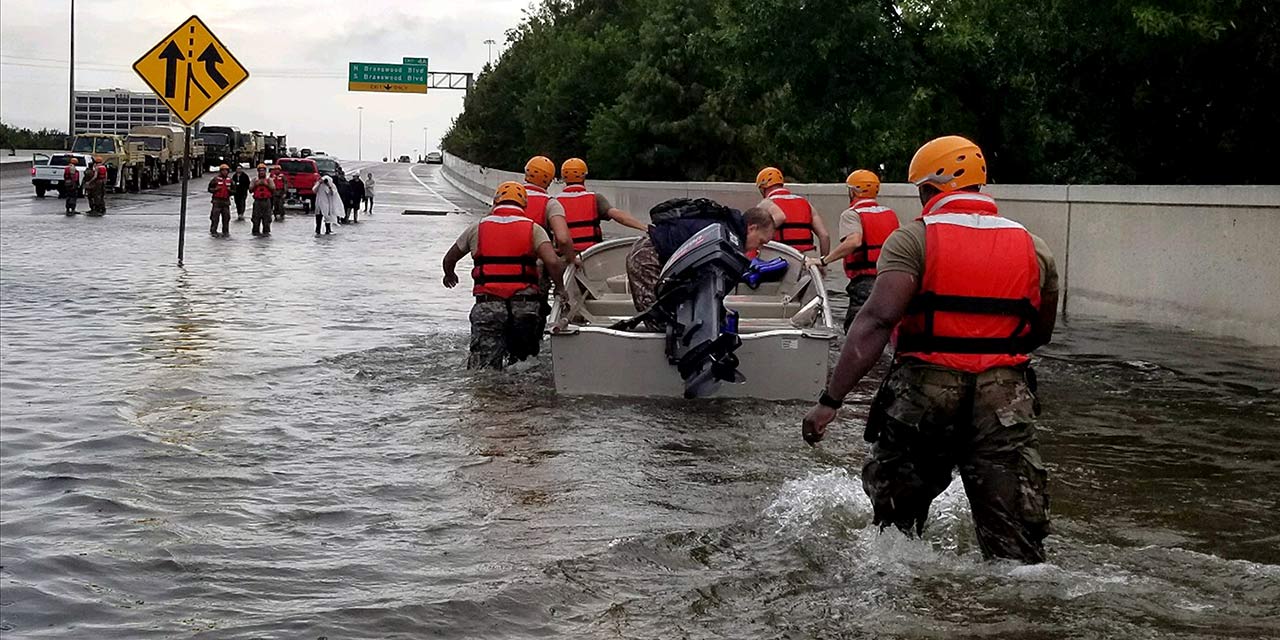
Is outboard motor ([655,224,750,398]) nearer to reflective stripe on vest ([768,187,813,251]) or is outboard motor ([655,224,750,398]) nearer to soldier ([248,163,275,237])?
reflective stripe on vest ([768,187,813,251])

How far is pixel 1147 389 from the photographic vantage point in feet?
42.0

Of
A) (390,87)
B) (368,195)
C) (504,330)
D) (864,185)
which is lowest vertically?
(504,330)

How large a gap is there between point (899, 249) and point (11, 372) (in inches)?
329

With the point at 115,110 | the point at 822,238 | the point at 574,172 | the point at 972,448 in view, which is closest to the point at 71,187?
the point at 574,172

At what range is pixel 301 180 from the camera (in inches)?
2008

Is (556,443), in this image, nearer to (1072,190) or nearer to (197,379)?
(197,379)

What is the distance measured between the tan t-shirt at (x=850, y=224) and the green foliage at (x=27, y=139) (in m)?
96.7

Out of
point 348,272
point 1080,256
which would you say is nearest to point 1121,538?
point 1080,256

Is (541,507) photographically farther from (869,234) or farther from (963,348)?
(869,234)

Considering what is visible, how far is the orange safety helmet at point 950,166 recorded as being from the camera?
6.50 meters

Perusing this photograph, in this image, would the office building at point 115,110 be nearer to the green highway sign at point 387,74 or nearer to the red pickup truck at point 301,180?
the green highway sign at point 387,74

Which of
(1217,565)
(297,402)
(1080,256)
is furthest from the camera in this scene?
(1080,256)

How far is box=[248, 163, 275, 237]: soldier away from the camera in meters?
34.3

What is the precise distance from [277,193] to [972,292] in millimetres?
34772
